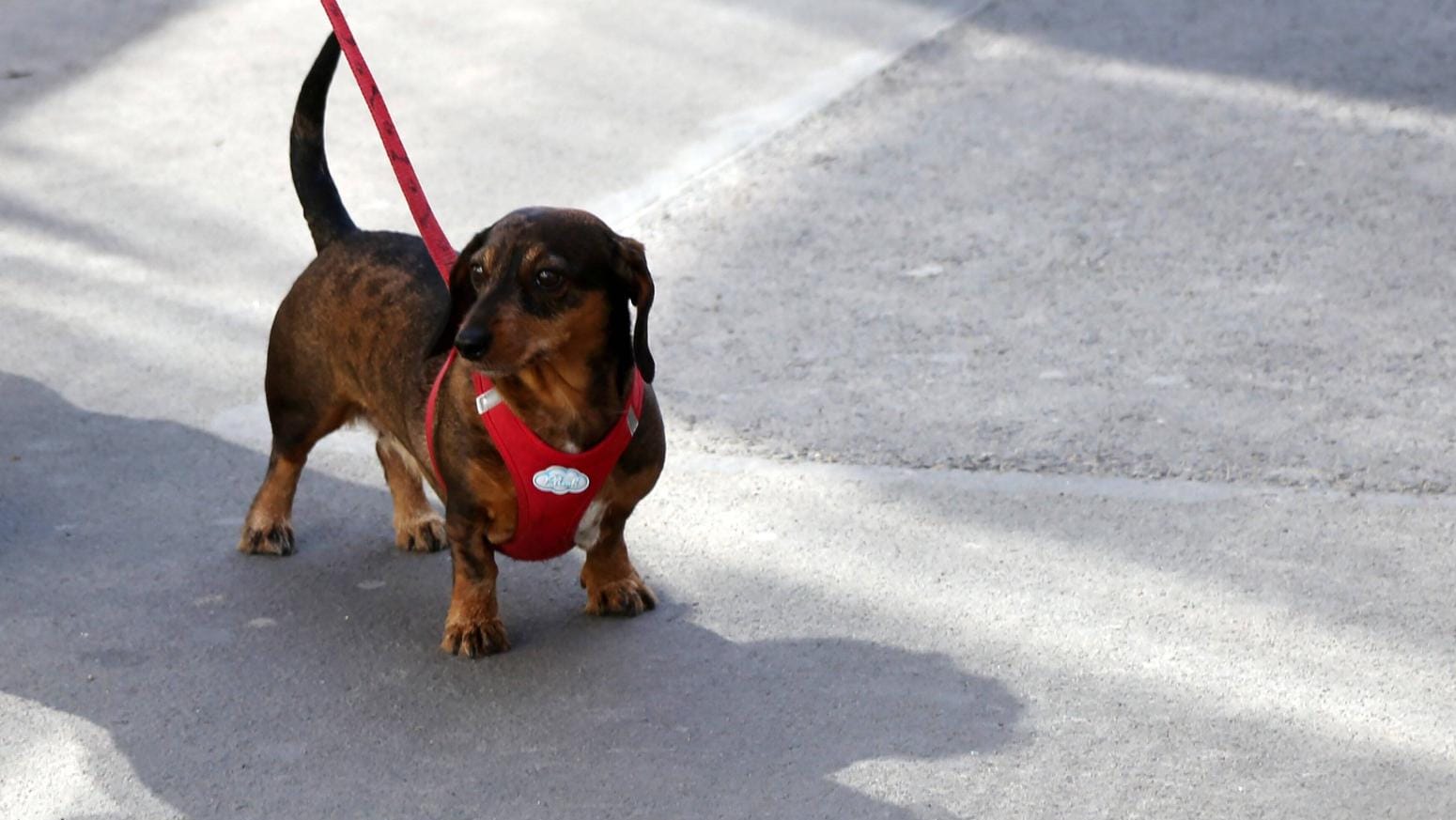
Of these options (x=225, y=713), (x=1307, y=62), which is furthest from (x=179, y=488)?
(x=1307, y=62)

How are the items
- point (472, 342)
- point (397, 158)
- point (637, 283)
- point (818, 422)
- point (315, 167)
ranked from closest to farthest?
1. point (472, 342)
2. point (637, 283)
3. point (397, 158)
4. point (315, 167)
5. point (818, 422)

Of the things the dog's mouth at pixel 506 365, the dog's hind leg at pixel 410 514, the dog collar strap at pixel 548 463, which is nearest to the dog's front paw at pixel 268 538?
the dog's hind leg at pixel 410 514

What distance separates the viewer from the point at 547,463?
370 cm

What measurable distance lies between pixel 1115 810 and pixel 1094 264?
304 centimetres

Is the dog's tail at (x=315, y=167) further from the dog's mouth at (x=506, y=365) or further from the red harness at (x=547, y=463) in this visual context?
the dog's mouth at (x=506, y=365)

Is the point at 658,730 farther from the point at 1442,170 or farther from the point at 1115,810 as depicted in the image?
the point at 1442,170

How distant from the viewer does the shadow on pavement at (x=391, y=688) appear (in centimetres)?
352

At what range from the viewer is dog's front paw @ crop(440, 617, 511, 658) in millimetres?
3994

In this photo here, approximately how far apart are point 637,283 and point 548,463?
1.30 feet

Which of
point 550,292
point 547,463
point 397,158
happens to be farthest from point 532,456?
point 397,158

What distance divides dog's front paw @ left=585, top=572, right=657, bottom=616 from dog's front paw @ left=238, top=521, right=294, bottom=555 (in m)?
0.82

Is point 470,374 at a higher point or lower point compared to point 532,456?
higher

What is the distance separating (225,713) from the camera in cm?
380

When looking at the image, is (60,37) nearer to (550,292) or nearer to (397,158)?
(397,158)
